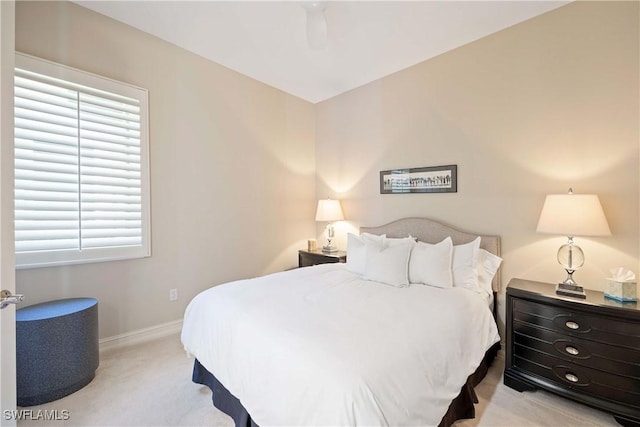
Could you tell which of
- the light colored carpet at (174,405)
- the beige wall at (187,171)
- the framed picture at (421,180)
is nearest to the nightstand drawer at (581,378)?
the light colored carpet at (174,405)

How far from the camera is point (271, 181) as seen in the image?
3.93m

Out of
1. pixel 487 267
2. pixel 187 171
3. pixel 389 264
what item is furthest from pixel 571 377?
pixel 187 171

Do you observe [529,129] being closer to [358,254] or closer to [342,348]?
[358,254]

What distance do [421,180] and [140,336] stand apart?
3353 millimetres

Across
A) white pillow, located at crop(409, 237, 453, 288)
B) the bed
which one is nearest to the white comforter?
the bed

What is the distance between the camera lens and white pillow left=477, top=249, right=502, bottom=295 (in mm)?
2453

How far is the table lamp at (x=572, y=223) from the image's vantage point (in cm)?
195

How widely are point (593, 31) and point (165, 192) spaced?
157 inches

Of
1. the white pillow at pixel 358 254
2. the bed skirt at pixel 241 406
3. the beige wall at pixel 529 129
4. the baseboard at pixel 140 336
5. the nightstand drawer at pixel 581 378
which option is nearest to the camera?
the bed skirt at pixel 241 406

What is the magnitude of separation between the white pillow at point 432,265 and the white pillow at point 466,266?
0.08 meters

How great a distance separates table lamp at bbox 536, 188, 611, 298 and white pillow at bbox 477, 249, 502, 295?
1.44 feet

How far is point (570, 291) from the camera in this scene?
6.74 feet

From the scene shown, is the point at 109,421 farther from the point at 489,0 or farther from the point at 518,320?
the point at 489,0

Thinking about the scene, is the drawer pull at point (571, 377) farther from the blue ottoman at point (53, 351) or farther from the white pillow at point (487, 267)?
the blue ottoman at point (53, 351)
